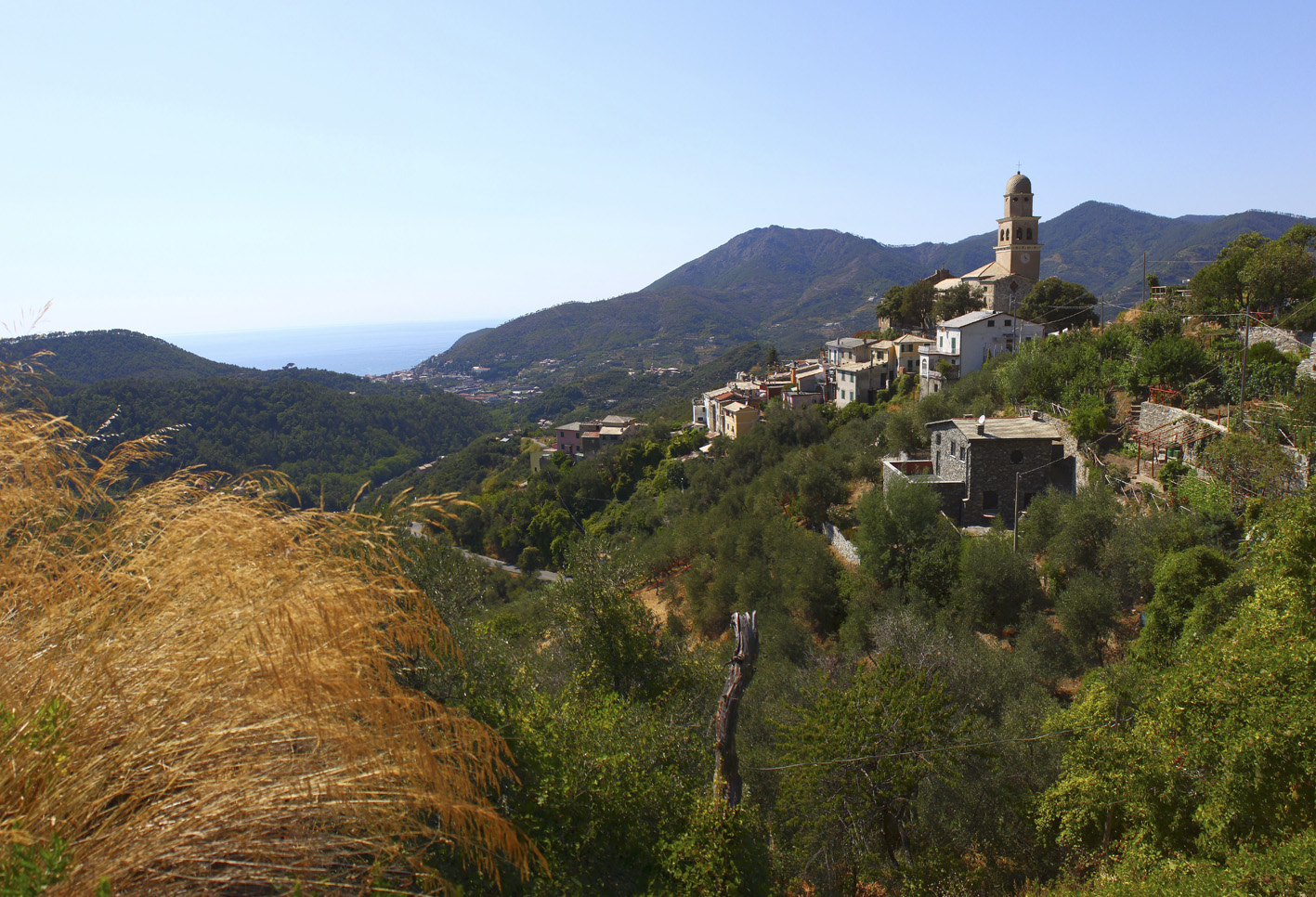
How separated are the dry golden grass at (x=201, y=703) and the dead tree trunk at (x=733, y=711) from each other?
4.46 m

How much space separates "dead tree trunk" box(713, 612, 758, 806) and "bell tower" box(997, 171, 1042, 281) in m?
38.7

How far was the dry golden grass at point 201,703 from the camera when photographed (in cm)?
267

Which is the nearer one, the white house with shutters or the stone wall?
the stone wall

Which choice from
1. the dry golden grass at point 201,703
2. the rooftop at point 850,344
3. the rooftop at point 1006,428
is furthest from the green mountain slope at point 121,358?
the dry golden grass at point 201,703

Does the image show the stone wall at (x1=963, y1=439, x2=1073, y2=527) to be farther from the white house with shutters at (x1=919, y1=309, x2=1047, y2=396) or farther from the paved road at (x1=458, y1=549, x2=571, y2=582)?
the paved road at (x1=458, y1=549, x2=571, y2=582)

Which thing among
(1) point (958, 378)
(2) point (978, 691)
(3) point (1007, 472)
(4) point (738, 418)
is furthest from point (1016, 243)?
(2) point (978, 691)

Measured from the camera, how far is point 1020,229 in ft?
128

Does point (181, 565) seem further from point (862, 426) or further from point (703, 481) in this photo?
point (703, 481)

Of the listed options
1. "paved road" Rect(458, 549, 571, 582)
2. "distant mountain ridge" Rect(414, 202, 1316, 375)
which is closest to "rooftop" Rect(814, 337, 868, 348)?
"paved road" Rect(458, 549, 571, 582)

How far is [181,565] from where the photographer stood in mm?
3305

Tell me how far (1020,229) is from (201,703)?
4544cm

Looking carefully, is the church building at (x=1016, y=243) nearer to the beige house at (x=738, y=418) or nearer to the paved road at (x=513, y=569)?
the beige house at (x=738, y=418)

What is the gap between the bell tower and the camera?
3894cm

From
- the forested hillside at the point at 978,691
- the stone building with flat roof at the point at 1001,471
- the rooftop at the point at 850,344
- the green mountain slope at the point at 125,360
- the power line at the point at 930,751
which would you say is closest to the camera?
the forested hillside at the point at 978,691
